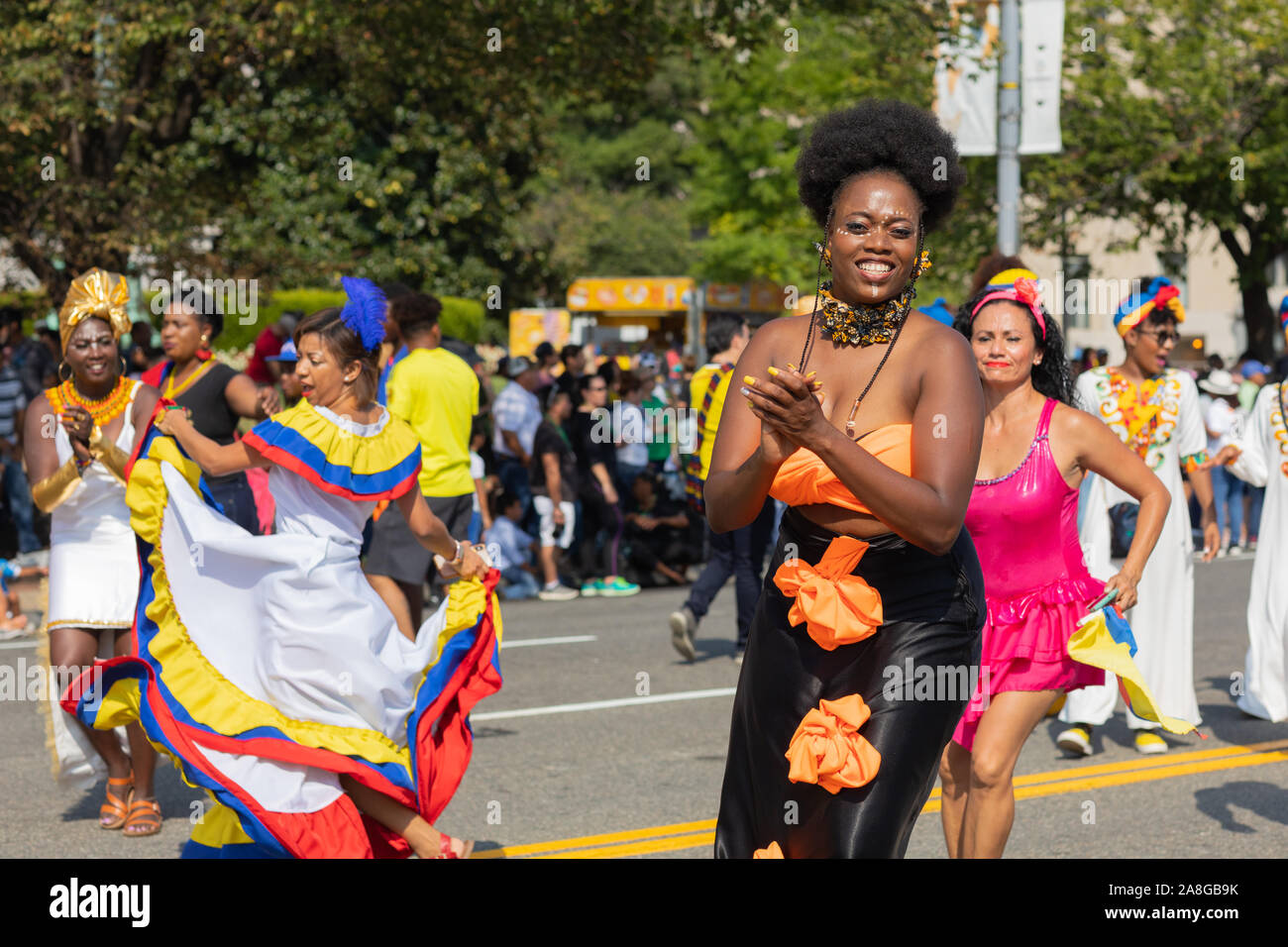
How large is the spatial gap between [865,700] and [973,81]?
12083 millimetres

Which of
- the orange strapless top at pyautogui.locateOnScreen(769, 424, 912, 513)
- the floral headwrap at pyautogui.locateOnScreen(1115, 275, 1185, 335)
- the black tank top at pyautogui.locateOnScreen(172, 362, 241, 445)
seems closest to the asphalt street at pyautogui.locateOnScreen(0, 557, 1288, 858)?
the black tank top at pyautogui.locateOnScreen(172, 362, 241, 445)

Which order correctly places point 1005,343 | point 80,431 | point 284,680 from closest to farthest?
point 284,680 → point 1005,343 → point 80,431

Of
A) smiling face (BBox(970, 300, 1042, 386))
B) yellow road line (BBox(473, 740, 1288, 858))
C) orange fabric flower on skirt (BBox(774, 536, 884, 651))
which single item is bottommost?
yellow road line (BBox(473, 740, 1288, 858))

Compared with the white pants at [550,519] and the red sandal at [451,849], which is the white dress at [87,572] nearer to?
the red sandal at [451,849]

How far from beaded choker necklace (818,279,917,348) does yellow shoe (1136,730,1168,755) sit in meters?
4.74

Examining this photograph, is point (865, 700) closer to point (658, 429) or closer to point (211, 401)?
point (211, 401)

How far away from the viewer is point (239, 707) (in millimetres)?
5027

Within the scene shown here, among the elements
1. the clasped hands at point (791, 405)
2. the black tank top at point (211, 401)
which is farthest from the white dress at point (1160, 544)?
the clasped hands at point (791, 405)

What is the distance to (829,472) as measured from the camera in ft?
11.0

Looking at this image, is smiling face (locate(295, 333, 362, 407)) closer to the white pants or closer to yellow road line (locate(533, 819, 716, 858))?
yellow road line (locate(533, 819, 716, 858))

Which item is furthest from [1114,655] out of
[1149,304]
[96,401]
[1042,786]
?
[96,401]

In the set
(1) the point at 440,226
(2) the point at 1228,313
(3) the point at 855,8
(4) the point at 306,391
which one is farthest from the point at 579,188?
(4) the point at 306,391

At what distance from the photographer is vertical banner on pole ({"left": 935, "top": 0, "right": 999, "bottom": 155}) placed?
14.5 m
